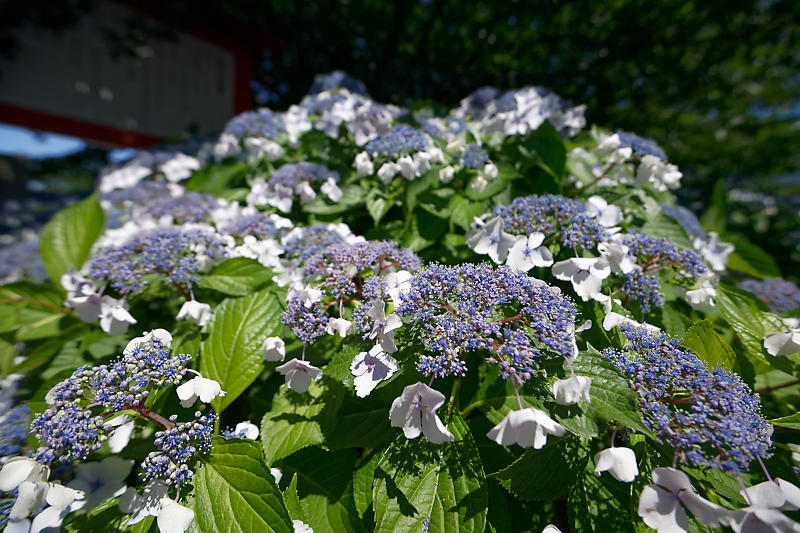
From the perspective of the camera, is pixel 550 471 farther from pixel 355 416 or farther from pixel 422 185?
pixel 422 185

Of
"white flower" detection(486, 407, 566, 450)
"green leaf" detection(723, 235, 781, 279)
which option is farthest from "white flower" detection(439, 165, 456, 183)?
"green leaf" detection(723, 235, 781, 279)

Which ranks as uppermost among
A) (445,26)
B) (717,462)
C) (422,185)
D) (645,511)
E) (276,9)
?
(445,26)

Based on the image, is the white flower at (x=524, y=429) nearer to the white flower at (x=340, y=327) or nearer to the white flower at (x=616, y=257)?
the white flower at (x=340, y=327)

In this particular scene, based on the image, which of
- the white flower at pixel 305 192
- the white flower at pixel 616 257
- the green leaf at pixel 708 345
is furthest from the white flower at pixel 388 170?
the green leaf at pixel 708 345

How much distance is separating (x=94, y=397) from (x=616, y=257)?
1.47m

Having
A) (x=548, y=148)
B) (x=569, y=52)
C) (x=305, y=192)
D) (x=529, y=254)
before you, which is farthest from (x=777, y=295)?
(x=569, y=52)

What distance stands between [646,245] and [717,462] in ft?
2.24

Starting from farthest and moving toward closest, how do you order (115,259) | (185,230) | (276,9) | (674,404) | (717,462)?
(276,9) < (185,230) < (115,259) < (674,404) < (717,462)

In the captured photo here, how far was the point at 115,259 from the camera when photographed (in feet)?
4.33

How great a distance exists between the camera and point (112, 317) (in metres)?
1.24

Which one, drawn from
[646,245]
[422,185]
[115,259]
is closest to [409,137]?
[422,185]

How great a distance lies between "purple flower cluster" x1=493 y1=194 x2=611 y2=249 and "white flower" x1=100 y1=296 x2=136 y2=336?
132 cm

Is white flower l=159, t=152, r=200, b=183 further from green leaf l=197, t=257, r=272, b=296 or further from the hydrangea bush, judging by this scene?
green leaf l=197, t=257, r=272, b=296

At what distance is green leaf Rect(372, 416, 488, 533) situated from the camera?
0.86 m
